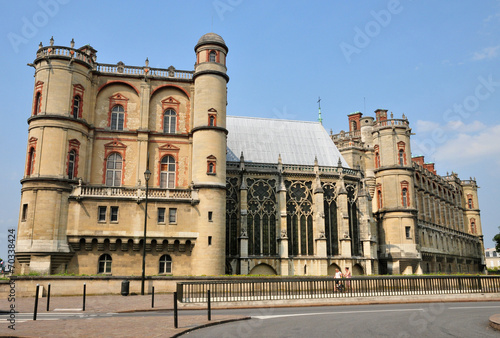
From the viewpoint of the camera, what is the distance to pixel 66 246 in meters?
31.8

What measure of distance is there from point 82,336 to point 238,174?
101 feet

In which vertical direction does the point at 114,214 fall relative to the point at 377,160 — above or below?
below

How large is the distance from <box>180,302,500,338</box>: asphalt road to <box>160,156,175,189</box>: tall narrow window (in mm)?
21730

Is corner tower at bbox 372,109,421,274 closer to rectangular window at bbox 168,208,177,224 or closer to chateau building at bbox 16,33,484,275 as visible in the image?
chateau building at bbox 16,33,484,275

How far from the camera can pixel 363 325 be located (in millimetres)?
14055

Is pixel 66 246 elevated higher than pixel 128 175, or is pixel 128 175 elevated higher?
pixel 128 175

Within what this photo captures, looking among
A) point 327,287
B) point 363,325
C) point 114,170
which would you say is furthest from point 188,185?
point 363,325

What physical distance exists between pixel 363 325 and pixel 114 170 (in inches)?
1106

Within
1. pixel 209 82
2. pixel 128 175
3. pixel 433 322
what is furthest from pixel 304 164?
pixel 433 322

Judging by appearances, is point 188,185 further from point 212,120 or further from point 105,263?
point 105,263

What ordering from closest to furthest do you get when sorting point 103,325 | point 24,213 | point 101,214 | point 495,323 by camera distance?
point 495,323 < point 103,325 < point 24,213 < point 101,214

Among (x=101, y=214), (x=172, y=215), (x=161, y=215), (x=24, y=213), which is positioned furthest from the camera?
(x=172, y=215)

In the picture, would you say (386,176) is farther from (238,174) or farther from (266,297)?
(266,297)

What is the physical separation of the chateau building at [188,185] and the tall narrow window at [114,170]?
0.30 ft
